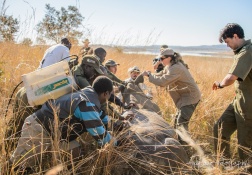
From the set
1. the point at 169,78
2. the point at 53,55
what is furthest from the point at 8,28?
the point at 169,78

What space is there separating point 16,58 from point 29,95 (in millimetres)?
2434

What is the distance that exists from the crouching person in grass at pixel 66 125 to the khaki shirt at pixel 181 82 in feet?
5.42

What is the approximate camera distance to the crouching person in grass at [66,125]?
248 centimetres

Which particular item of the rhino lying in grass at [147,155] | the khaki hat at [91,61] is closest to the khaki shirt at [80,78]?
the khaki hat at [91,61]

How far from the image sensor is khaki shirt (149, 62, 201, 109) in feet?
13.6

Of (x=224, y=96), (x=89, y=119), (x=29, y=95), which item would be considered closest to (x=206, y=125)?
(x=224, y=96)

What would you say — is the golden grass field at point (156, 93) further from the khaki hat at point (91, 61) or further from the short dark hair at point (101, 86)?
the short dark hair at point (101, 86)

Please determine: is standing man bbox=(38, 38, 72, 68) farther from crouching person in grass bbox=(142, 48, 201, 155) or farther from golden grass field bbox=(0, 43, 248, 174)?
crouching person in grass bbox=(142, 48, 201, 155)

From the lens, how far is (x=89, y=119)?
8.13 ft

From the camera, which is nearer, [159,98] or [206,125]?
[206,125]

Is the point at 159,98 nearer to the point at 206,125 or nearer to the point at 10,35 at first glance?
the point at 206,125

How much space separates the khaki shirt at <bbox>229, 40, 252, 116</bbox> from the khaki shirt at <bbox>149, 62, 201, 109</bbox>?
753 millimetres

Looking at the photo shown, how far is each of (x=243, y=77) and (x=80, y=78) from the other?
74.1 inches

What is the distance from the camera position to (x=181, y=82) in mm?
4234
